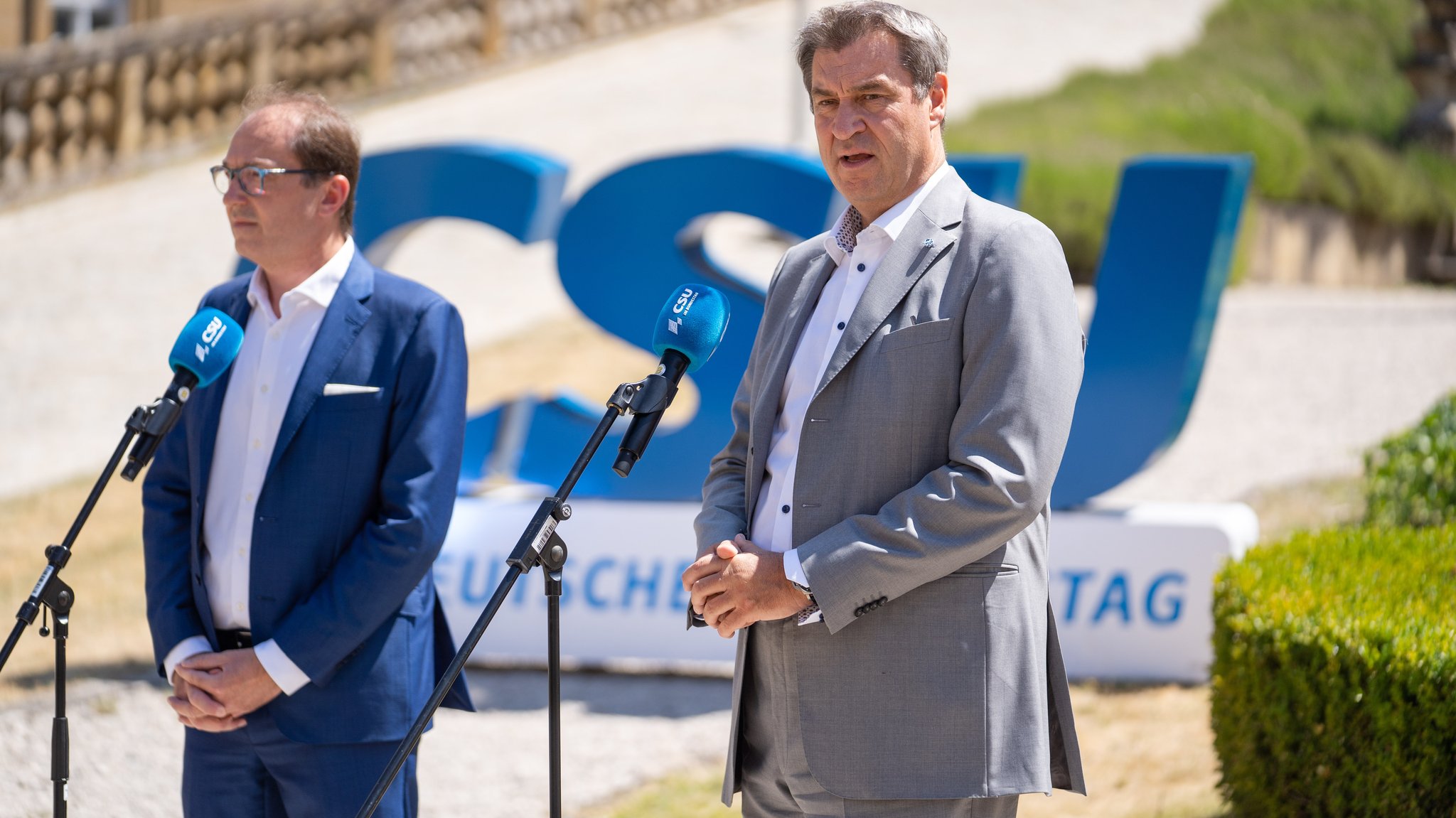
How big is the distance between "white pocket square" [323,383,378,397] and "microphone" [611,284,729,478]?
84cm

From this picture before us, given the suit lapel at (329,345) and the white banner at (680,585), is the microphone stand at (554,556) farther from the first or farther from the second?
the white banner at (680,585)

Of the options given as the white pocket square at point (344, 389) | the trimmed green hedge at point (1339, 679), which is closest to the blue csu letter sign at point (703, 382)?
the trimmed green hedge at point (1339, 679)

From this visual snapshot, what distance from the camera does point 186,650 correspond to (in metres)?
3.35

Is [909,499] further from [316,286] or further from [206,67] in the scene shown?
[206,67]

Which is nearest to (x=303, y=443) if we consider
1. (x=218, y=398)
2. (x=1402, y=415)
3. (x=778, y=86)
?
(x=218, y=398)

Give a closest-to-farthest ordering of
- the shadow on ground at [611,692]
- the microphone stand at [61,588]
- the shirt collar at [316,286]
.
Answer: the microphone stand at [61,588]
the shirt collar at [316,286]
the shadow on ground at [611,692]

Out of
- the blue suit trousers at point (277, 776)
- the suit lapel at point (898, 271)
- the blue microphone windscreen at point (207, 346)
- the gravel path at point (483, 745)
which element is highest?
the suit lapel at point (898, 271)

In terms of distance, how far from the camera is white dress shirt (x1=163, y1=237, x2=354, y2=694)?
3375mm

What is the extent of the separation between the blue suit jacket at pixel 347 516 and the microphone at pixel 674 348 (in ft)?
2.49

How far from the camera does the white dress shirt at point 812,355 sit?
2.84 m

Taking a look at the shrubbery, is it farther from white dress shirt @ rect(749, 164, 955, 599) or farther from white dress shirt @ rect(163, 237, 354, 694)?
white dress shirt @ rect(749, 164, 955, 599)

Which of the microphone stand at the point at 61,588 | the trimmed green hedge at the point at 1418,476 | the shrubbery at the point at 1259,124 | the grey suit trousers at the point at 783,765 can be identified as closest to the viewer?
the grey suit trousers at the point at 783,765

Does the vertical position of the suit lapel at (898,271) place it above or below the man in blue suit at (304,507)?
above

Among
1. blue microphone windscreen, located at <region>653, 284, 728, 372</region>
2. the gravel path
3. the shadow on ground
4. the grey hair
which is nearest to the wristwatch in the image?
blue microphone windscreen, located at <region>653, 284, 728, 372</region>
